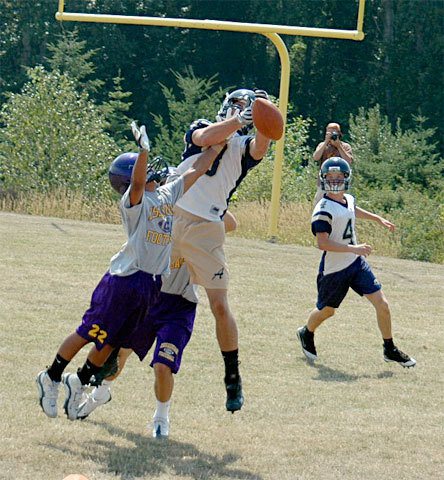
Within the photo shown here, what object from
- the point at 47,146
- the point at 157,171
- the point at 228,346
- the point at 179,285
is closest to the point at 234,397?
the point at 228,346

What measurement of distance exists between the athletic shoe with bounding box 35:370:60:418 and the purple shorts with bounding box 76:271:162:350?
1.08ft

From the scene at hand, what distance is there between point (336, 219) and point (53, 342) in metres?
2.28

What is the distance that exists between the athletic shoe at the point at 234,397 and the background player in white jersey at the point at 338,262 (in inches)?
81.1

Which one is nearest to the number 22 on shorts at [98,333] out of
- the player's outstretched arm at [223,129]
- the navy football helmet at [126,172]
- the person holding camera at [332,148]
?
the navy football helmet at [126,172]

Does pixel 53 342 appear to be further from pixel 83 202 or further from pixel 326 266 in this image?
pixel 83 202

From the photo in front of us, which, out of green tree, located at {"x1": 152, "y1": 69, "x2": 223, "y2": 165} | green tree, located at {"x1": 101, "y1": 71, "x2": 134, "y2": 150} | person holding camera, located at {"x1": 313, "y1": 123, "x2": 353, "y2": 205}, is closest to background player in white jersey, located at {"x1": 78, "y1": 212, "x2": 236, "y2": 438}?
person holding camera, located at {"x1": 313, "y1": 123, "x2": 353, "y2": 205}

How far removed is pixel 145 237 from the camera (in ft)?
20.0

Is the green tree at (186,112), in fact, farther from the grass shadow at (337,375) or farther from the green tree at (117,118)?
the grass shadow at (337,375)

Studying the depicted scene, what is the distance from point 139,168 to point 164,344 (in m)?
1.05

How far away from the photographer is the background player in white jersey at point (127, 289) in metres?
6.05

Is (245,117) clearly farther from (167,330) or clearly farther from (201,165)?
(167,330)

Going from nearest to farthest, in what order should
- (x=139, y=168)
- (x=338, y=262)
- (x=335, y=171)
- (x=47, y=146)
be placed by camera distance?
(x=139, y=168), (x=335, y=171), (x=338, y=262), (x=47, y=146)

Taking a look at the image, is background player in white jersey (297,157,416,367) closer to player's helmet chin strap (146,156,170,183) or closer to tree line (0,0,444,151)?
player's helmet chin strap (146,156,170,183)

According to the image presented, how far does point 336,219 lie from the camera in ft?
28.5
